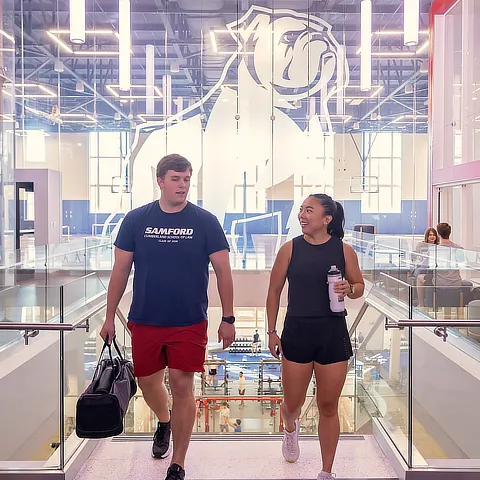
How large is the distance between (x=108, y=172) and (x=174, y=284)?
34.3 feet

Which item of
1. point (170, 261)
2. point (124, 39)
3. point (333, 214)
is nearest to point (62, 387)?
point (170, 261)

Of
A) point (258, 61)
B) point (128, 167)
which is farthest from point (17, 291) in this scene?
point (258, 61)

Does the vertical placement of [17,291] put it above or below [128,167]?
below

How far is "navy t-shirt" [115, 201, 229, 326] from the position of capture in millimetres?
2709

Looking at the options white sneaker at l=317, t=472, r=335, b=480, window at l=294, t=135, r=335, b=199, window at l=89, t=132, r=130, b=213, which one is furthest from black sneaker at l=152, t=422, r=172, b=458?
window at l=89, t=132, r=130, b=213

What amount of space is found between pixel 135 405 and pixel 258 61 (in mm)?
8737

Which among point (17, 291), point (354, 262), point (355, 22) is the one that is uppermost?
point (355, 22)

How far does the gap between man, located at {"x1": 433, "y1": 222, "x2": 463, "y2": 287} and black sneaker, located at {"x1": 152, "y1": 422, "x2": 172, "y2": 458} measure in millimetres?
2672

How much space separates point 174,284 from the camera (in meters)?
2.70

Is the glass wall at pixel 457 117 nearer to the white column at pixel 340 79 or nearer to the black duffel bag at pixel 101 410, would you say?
the white column at pixel 340 79

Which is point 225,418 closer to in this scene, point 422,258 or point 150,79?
point 422,258

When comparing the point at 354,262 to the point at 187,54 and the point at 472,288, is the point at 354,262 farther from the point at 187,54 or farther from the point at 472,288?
the point at 187,54

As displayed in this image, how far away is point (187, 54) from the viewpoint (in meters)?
12.5

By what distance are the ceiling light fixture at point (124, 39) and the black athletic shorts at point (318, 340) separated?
8195 millimetres
